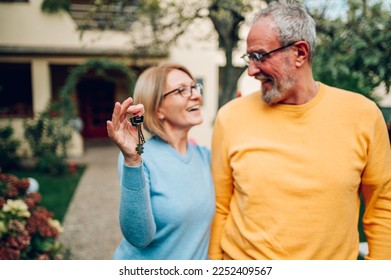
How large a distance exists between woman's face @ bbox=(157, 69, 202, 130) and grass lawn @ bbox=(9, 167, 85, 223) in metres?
4.74

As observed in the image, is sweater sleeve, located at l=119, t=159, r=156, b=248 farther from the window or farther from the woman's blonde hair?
the window

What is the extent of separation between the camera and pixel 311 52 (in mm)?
1633

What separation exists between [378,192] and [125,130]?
1158 mm

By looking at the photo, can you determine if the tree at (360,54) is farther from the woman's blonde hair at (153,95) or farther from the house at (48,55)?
the house at (48,55)

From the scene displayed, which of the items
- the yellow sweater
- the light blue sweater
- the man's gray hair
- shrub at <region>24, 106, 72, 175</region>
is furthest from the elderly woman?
shrub at <region>24, 106, 72, 175</region>

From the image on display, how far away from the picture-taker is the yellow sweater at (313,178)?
5.00 ft

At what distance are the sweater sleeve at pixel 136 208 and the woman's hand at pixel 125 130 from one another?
5 cm

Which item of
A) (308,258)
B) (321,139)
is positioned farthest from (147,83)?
(308,258)

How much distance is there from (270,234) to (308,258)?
0.19 m

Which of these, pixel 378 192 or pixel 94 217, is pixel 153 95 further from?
pixel 94 217

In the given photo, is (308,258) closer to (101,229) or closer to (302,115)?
(302,115)

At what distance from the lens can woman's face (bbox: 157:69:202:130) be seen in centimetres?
178

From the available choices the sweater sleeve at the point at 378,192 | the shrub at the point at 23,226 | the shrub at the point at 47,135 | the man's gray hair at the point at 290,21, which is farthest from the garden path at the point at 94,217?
the man's gray hair at the point at 290,21
